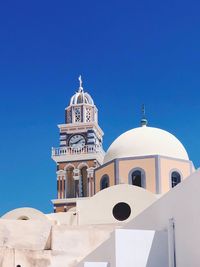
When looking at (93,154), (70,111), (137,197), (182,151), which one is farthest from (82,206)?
(70,111)

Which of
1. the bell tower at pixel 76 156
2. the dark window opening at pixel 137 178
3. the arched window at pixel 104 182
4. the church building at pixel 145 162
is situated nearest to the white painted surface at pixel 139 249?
the church building at pixel 145 162

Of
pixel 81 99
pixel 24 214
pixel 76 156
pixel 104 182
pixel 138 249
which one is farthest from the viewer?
pixel 81 99

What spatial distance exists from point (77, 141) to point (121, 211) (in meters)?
19.6

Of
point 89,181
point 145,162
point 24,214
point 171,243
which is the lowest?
point 171,243

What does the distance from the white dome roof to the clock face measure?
1553 centimetres

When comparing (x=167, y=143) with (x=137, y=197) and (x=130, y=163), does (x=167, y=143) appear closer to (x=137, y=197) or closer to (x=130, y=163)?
(x=130, y=163)

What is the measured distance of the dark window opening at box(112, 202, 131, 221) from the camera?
2428cm

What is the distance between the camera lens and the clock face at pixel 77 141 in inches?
1702

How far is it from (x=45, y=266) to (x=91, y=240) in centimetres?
228

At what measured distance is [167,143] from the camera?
88.4ft

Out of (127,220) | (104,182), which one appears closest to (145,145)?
(104,182)

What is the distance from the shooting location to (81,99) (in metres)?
A: 46.8

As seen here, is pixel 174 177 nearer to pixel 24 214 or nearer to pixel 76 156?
pixel 24 214

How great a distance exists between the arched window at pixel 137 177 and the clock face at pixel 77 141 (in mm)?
16982
